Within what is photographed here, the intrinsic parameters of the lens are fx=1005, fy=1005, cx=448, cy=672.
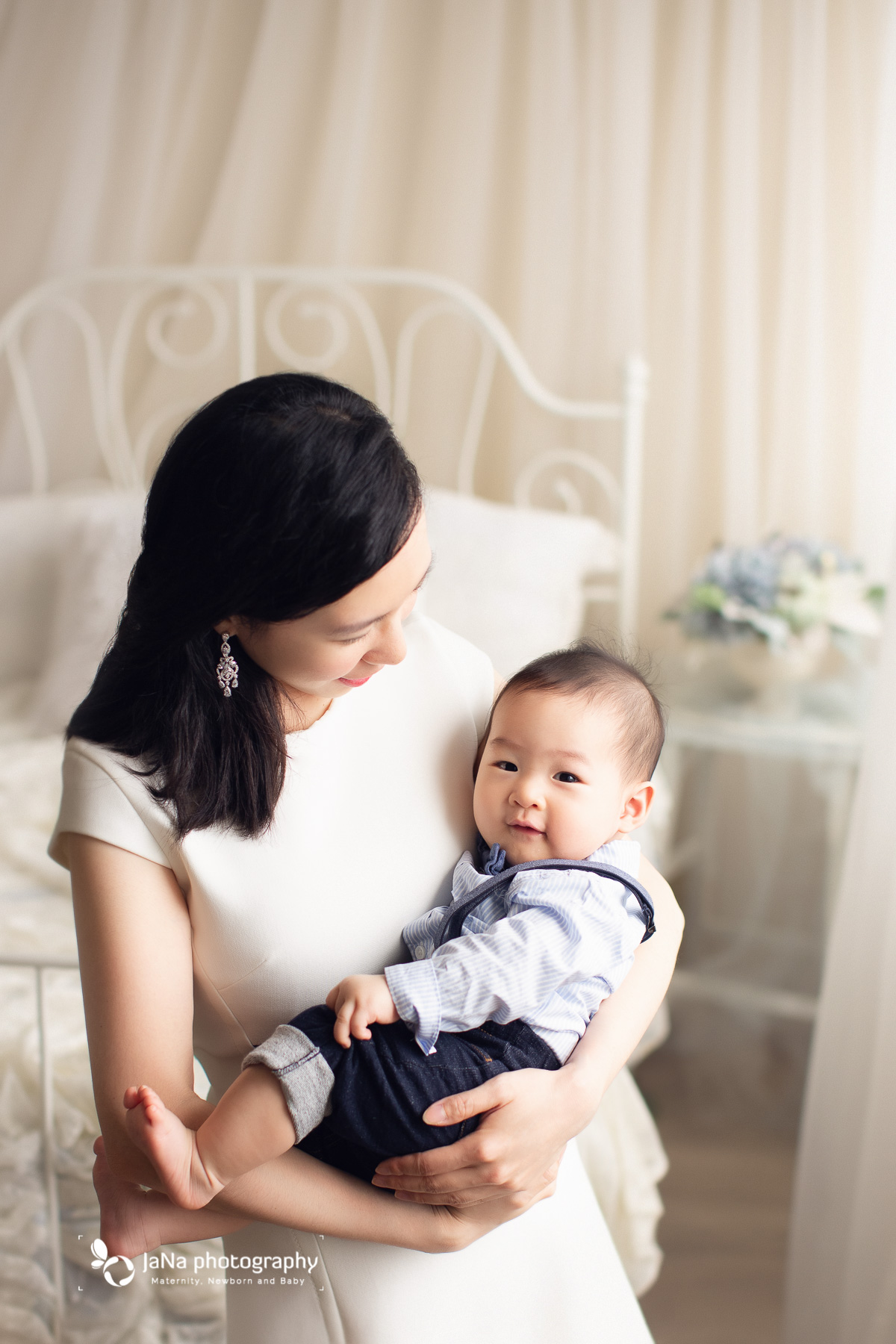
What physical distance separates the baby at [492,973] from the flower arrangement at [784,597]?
1191 mm

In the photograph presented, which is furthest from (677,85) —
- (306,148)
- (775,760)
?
(775,760)

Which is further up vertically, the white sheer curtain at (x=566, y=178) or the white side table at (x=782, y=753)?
the white sheer curtain at (x=566, y=178)

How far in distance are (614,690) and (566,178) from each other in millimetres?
1601

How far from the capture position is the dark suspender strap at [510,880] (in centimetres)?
95

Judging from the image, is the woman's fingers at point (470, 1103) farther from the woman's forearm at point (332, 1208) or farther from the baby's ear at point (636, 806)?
the baby's ear at point (636, 806)

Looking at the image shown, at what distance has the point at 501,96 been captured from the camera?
2.36m

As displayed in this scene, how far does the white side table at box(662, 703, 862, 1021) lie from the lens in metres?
2.21

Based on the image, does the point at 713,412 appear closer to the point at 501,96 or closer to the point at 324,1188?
the point at 501,96

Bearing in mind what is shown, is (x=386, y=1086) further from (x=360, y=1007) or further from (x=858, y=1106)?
(x=858, y=1106)

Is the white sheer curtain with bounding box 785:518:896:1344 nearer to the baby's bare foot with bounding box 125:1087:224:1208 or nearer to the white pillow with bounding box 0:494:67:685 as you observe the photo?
the baby's bare foot with bounding box 125:1087:224:1208
